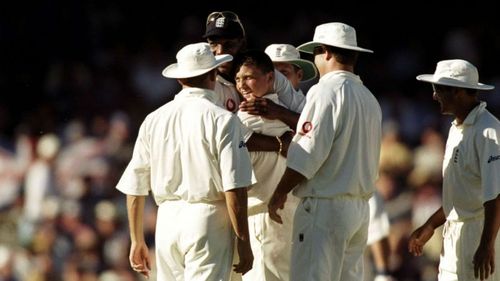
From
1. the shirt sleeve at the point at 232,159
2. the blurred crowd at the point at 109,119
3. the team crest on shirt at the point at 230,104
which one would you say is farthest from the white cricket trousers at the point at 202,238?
the blurred crowd at the point at 109,119

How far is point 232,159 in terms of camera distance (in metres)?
9.68

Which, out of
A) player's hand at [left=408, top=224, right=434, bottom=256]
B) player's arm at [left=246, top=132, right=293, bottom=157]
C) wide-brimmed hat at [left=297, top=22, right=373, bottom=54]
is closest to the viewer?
wide-brimmed hat at [left=297, top=22, right=373, bottom=54]

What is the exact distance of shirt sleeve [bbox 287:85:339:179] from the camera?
32.0 ft

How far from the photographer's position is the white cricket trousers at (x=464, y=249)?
1016 cm

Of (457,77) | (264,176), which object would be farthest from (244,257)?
(457,77)

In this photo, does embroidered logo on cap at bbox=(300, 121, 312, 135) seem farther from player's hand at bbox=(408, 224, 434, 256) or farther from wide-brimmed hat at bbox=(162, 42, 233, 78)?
player's hand at bbox=(408, 224, 434, 256)

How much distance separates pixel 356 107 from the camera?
988 cm

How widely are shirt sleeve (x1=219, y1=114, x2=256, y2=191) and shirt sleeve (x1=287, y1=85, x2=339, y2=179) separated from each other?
0.29m

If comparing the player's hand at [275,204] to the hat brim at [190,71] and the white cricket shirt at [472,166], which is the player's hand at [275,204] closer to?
the hat brim at [190,71]

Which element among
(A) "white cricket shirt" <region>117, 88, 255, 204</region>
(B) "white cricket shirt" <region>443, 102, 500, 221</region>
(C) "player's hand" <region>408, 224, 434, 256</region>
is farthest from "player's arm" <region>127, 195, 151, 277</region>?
(B) "white cricket shirt" <region>443, 102, 500, 221</region>

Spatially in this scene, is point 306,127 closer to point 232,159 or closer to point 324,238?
point 232,159

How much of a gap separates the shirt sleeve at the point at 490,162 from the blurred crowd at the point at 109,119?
4985 mm

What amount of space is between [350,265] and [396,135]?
5.80 meters

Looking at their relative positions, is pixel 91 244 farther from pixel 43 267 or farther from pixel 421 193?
pixel 421 193
